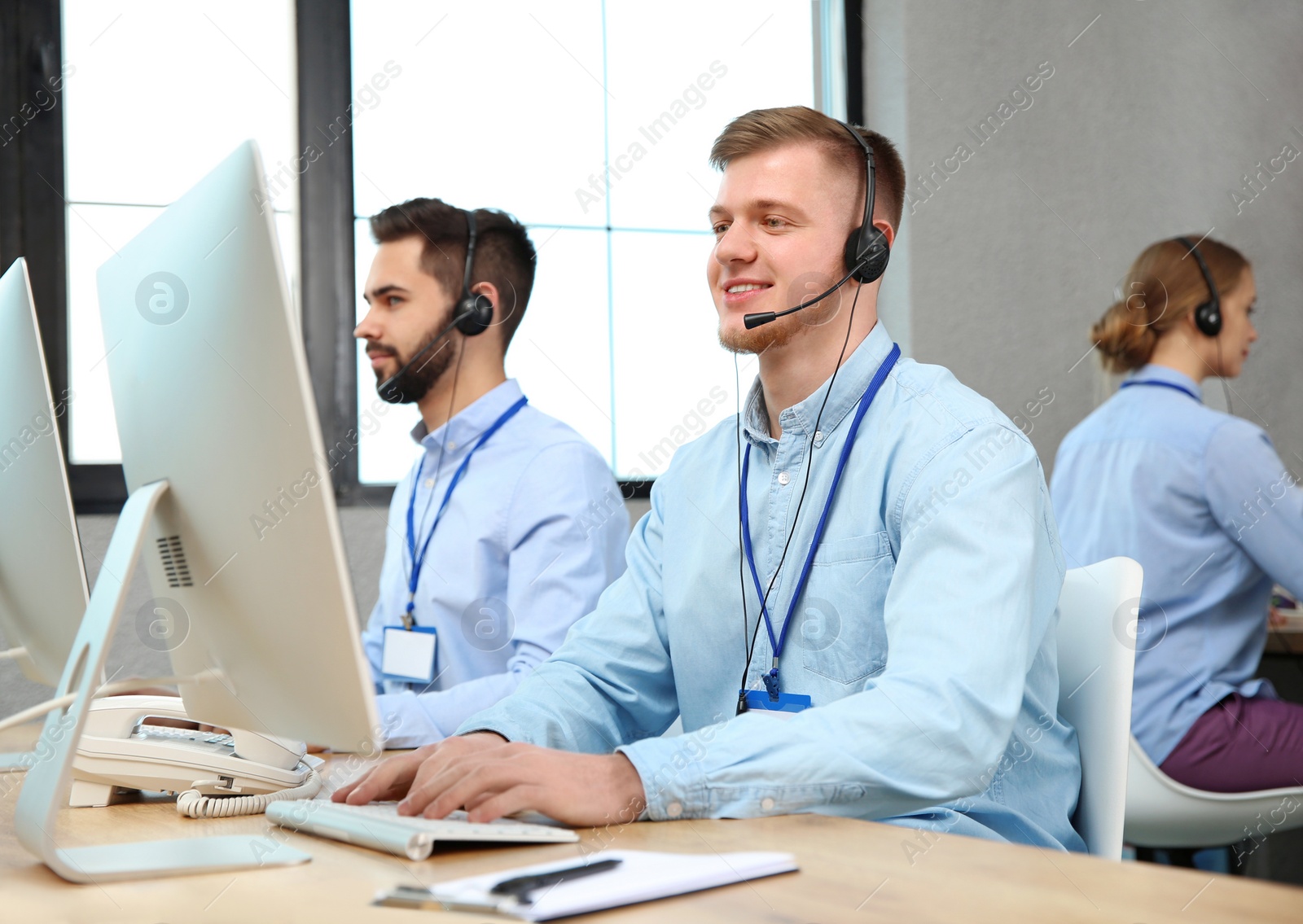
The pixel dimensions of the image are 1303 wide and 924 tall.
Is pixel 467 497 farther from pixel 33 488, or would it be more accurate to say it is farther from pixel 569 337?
pixel 569 337

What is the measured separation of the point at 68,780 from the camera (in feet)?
2.64

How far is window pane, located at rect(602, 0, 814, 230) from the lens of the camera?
3531 mm

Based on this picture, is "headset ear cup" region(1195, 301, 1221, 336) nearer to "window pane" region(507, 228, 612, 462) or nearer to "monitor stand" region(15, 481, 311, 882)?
"window pane" region(507, 228, 612, 462)

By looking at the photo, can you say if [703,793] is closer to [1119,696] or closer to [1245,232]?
[1119,696]

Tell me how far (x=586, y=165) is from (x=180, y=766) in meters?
2.65

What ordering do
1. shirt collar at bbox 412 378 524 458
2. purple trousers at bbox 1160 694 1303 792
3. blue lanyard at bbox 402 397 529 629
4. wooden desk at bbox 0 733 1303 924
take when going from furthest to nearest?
1. shirt collar at bbox 412 378 524 458
2. blue lanyard at bbox 402 397 529 629
3. purple trousers at bbox 1160 694 1303 792
4. wooden desk at bbox 0 733 1303 924

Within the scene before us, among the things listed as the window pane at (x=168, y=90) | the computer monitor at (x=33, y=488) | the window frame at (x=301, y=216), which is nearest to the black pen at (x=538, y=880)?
the computer monitor at (x=33, y=488)

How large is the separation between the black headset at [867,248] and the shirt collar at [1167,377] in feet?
4.07

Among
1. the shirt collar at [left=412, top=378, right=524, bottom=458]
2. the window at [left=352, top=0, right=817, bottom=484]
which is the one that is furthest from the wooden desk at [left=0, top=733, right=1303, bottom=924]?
the window at [left=352, top=0, right=817, bottom=484]

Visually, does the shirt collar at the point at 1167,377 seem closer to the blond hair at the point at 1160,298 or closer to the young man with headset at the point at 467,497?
the blond hair at the point at 1160,298

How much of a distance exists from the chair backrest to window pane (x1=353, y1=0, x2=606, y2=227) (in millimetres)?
2453

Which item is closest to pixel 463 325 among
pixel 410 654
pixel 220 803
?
pixel 410 654

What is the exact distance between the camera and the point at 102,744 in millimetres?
1084

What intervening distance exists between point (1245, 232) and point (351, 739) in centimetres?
437
